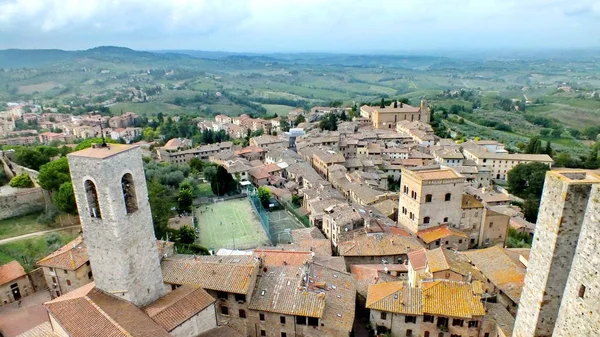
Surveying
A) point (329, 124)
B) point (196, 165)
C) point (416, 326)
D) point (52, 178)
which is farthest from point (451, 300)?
point (329, 124)

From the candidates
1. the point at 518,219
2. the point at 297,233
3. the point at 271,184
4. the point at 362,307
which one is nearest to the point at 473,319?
the point at 362,307

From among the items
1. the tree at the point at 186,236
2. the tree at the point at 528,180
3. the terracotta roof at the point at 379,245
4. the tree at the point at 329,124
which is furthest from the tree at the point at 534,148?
the tree at the point at 186,236

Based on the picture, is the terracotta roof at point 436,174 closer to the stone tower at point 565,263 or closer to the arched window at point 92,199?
the stone tower at point 565,263

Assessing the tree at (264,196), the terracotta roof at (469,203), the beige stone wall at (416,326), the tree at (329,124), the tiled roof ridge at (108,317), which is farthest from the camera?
the tree at (329,124)

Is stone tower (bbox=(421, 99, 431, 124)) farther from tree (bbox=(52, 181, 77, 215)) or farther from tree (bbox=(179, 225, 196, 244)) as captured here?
tree (bbox=(52, 181, 77, 215))

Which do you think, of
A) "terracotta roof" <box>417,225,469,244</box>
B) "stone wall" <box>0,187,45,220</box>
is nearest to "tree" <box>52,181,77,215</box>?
"stone wall" <box>0,187,45,220</box>

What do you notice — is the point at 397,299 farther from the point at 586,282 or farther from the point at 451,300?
the point at 586,282

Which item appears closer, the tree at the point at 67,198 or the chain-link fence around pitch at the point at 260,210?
the tree at the point at 67,198
